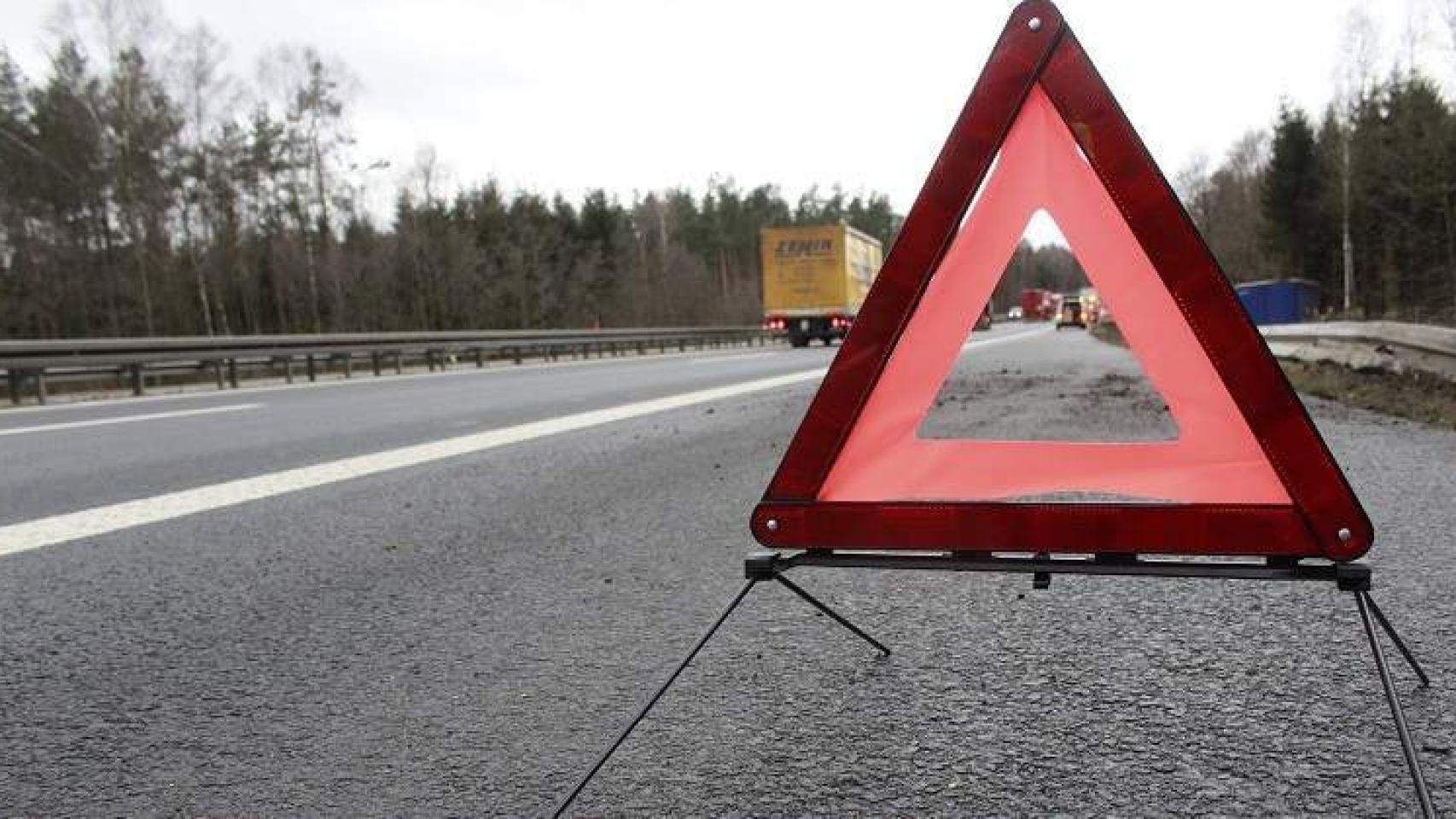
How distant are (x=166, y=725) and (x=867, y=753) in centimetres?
149

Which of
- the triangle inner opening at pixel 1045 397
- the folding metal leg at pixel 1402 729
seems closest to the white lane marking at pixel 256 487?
the triangle inner opening at pixel 1045 397

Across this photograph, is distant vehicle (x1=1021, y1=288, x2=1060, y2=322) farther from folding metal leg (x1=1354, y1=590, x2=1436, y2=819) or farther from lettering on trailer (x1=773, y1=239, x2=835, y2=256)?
lettering on trailer (x1=773, y1=239, x2=835, y2=256)

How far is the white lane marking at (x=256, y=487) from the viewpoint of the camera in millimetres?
4016

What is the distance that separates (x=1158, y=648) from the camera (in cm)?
230

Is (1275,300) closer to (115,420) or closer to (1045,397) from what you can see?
(1045,397)

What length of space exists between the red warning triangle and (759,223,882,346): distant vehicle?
3085 centimetres

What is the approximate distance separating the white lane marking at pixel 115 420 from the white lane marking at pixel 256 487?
4.11 meters

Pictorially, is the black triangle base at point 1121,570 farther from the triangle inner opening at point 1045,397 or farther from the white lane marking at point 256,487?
the white lane marking at point 256,487

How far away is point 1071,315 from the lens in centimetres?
5750

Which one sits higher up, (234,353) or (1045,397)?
(234,353)

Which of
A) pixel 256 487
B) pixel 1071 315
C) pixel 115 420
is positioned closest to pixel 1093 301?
pixel 256 487

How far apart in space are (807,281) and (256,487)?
2894 cm

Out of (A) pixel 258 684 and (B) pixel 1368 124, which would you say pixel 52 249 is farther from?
(B) pixel 1368 124

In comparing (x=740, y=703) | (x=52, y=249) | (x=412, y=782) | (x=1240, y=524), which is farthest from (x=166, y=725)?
(x=52, y=249)
